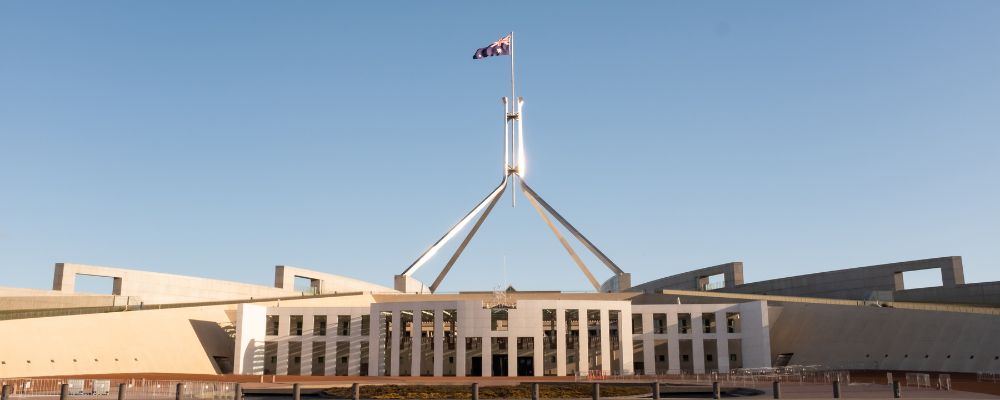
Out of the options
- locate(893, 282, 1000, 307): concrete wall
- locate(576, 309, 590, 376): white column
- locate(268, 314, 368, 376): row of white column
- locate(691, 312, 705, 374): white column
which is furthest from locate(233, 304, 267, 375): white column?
locate(893, 282, 1000, 307): concrete wall

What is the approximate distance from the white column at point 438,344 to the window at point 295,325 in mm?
12283

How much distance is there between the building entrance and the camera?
51625 mm

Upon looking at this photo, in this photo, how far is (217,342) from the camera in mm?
54531

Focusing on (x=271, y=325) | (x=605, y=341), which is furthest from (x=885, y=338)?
(x=271, y=325)

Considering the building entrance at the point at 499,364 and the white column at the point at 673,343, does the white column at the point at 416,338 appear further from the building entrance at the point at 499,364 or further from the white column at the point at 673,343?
the white column at the point at 673,343

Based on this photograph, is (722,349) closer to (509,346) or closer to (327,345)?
(509,346)

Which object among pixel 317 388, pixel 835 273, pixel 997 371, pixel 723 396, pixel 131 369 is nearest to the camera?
pixel 723 396

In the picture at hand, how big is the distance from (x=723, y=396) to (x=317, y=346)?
33.7 meters

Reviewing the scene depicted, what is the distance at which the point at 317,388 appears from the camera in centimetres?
3462

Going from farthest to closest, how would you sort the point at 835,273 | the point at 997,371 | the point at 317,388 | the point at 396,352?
the point at 835,273 → the point at 396,352 → the point at 997,371 → the point at 317,388

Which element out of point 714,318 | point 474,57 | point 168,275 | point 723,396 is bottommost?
point 723,396

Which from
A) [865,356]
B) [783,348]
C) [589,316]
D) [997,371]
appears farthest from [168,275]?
[997,371]

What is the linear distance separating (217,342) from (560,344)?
24.1 metres

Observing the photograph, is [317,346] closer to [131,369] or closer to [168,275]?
[131,369]
